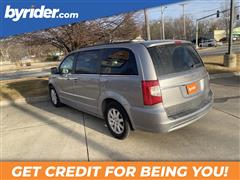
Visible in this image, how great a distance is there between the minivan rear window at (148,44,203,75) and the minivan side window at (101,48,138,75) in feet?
1.15

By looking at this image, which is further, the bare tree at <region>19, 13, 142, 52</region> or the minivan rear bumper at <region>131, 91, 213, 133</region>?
the bare tree at <region>19, 13, 142, 52</region>

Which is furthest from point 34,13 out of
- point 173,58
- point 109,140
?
point 173,58

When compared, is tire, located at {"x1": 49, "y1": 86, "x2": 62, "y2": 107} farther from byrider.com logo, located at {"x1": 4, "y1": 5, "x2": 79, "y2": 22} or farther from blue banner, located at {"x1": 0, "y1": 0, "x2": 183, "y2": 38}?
byrider.com logo, located at {"x1": 4, "y1": 5, "x2": 79, "y2": 22}

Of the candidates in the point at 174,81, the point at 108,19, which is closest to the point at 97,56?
the point at 174,81

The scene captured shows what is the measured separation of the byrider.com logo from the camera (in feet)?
18.4

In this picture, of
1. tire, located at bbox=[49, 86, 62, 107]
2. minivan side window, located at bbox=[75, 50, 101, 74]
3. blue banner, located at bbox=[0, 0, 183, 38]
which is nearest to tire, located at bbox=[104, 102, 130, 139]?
minivan side window, located at bbox=[75, 50, 101, 74]

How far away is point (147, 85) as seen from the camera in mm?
3145

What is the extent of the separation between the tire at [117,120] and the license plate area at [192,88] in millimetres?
1109

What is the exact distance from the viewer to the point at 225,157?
313 centimetres

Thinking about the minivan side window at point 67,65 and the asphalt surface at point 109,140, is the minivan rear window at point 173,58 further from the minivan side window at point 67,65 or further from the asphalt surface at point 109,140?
the minivan side window at point 67,65

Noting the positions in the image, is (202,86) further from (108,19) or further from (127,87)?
(108,19)

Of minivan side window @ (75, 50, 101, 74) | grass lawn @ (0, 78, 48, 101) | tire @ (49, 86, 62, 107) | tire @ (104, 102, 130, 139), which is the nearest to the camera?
tire @ (104, 102, 130, 139)

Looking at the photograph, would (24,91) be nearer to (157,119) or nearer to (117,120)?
(117,120)

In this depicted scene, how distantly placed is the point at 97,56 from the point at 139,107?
150cm
